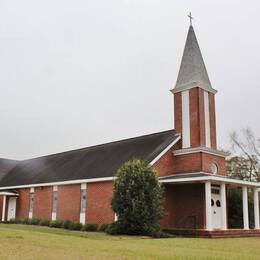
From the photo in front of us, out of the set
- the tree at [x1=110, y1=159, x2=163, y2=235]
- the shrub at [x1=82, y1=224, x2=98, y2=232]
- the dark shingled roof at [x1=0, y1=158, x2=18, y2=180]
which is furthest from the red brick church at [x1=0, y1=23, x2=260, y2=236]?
the dark shingled roof at [x1=0, y1=158, x2=18, y2=180]

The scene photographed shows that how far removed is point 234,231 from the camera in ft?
73.6

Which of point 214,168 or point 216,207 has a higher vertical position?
point 214,168

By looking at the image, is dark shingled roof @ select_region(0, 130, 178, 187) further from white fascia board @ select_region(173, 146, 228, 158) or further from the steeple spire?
the steeple spire

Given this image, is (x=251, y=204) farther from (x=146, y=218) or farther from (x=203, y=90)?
(x=146, y=218)

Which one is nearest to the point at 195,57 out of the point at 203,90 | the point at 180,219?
the point at 203,90

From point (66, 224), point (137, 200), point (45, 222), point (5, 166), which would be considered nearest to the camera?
point (137, 200)

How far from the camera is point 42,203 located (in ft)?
102

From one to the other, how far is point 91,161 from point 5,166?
634 inches

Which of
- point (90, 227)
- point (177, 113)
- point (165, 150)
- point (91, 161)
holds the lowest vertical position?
point (90, 227)

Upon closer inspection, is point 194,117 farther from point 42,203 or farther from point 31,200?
point 31,200

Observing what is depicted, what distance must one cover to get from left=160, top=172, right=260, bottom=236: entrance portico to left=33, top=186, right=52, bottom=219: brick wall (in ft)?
32.8

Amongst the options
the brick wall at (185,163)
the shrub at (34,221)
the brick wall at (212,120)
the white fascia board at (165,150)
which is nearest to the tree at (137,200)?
the white fascia board at (165,150)

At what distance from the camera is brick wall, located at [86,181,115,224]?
25.2 metres

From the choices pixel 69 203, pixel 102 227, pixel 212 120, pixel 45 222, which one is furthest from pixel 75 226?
pixel 212 120
